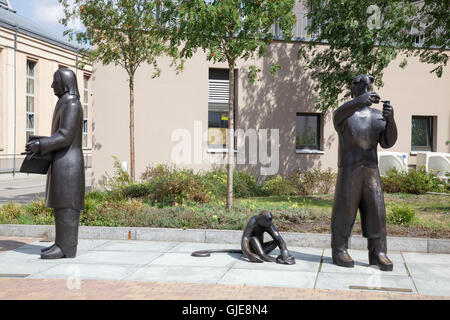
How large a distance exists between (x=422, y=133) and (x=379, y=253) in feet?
38.4

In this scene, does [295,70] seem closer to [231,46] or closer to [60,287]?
[231,46]

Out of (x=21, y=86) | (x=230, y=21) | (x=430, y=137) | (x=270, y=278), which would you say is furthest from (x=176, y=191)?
(x=21, y=86)

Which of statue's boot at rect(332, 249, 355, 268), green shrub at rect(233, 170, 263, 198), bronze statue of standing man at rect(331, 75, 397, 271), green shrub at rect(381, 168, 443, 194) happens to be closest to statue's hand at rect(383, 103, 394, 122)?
bronze statue of standing man at rect(331, 75, 397, 271)

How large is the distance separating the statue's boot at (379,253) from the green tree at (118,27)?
8.04 m

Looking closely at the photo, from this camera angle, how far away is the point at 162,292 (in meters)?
5.41

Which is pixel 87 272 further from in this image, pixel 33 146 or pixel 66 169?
pixel 33 146

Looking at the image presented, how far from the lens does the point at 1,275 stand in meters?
6.15

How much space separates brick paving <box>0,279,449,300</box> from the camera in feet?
17.1

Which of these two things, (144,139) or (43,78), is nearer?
(144,139)

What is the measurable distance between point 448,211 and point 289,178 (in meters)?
5.36

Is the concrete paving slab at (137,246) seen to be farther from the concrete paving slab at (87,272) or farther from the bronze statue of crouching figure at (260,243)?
the bronze statue of crouching figure at (260,243)

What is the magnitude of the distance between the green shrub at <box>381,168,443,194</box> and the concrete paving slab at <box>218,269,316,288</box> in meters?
8.98

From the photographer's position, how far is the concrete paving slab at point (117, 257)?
6.96 metres

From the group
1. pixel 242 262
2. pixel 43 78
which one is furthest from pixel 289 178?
pixel 43 78
